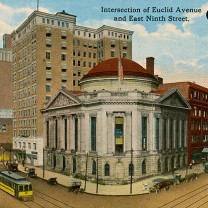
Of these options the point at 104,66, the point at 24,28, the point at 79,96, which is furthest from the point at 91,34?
the point at 79,96

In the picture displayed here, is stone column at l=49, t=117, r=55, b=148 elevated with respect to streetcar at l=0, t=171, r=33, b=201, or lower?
elevated

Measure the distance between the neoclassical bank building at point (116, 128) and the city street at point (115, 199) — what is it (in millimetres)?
6003

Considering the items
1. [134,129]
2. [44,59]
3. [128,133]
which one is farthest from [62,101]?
[44,59]

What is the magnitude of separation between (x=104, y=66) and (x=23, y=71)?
2991 centimetres

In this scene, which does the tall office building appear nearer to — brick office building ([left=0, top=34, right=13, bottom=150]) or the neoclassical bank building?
brick office building ([left=0, top=34, right=13, bottom=150])

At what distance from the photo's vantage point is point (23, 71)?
82.4 meters

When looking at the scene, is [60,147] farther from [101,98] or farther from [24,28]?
[24,28]

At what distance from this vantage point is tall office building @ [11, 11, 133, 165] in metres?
74.2

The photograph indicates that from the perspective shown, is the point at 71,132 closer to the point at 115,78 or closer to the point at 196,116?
the point at 115,78

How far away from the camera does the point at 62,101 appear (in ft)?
202

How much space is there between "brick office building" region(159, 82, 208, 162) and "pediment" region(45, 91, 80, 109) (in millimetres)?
24679

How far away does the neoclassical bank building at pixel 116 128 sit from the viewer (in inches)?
1989

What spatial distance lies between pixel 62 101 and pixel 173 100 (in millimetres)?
20681

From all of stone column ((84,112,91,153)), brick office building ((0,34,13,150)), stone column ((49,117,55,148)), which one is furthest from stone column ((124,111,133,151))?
brick office building ((0,34,13,150))
